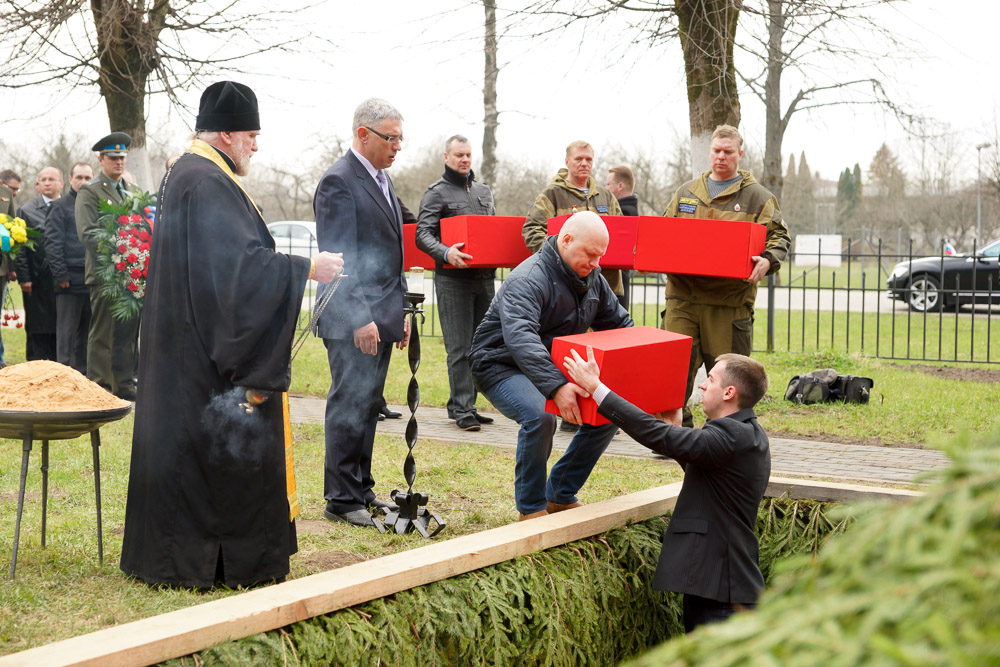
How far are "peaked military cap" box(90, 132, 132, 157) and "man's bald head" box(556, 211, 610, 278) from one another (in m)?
5.62

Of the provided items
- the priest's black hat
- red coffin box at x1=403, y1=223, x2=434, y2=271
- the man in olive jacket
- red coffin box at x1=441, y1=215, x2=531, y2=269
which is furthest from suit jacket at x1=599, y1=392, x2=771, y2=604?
red coffin box at x1=403, y1=223, x2=434, y2=271

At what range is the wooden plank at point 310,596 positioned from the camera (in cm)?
252

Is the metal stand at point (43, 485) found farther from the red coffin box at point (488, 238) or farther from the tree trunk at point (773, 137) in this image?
the tree trunk at point (773, 137)

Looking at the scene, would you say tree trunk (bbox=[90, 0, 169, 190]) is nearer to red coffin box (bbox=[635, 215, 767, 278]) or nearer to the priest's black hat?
red coffin box (bbox=[635, 215, 767, 278])

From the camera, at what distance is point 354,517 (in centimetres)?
496

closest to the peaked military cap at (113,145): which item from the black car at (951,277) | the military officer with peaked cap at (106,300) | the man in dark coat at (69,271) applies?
the military officer with peaked cap at (106,300)

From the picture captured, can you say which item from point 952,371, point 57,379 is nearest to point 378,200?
point 57,379

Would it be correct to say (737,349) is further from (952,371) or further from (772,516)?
(952,371)

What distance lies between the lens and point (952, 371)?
11.8 meters

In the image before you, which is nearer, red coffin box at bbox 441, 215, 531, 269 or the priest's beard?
the priest's beard

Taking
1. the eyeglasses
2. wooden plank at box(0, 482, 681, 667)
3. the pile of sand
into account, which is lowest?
wooden plank at box(0, 482, 681, 667)

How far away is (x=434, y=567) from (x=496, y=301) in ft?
5.67

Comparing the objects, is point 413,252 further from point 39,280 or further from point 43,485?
point 39,280

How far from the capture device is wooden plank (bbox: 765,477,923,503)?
4.71 m
